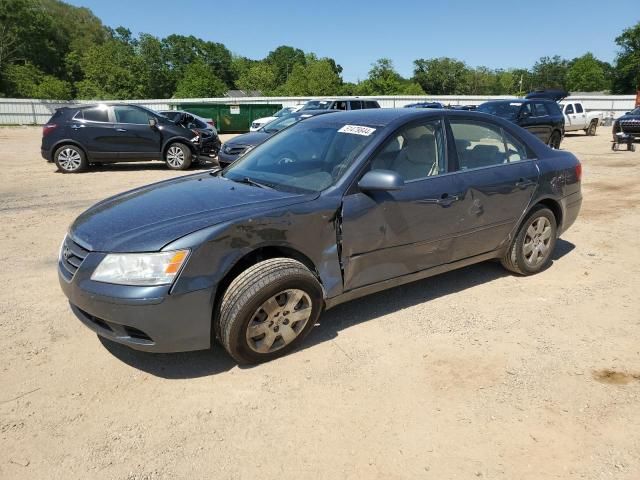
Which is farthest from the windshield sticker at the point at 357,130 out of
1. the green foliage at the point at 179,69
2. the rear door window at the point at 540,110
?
the green foliage at the point at 179,69

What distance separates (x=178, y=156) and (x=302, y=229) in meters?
10.3

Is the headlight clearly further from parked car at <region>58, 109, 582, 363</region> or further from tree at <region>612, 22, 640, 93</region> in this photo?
tree at <region>612, 22, 640, 93</region>

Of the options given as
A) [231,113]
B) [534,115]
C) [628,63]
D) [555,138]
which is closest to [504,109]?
[534,115]

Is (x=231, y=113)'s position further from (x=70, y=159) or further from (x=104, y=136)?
(x=70, y=159)

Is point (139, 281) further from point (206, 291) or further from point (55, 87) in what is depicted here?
point (55, 87)

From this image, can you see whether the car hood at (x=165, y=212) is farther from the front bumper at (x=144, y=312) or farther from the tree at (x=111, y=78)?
the tree at (x=111, y=78)

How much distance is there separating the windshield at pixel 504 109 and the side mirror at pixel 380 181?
44.5ft

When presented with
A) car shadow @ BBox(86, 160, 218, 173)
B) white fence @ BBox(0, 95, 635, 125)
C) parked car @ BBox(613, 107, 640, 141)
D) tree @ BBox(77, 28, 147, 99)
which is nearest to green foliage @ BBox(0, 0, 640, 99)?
tree @ BBox(77, 28, 147, 99)

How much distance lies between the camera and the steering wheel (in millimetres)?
3896

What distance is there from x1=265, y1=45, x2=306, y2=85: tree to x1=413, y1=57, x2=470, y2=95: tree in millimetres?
25505

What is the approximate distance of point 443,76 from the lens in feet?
301

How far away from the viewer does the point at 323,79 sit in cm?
6016

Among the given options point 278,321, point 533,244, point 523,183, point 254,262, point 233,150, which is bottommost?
point 278,321

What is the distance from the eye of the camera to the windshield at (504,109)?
614 inches
